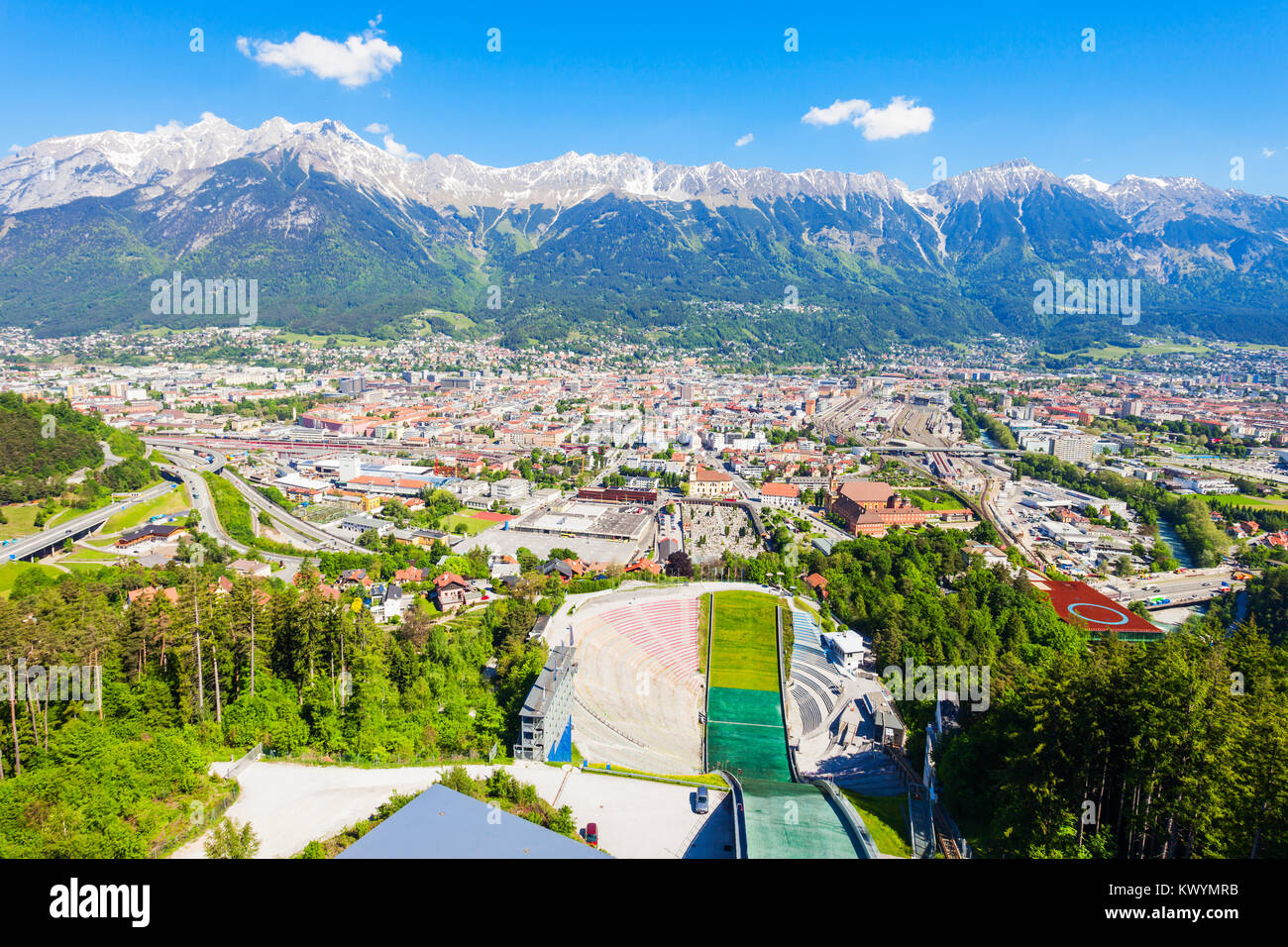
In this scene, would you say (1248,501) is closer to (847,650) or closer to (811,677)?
(847,650)

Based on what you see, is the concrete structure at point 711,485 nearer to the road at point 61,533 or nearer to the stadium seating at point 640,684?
the stadium seating at point 640,684

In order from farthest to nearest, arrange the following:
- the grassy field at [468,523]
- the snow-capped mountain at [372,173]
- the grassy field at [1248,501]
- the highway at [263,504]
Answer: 1. the snow-capped mountain at [372,173]
2. the grassy field at [1248,501]
3. the grassy field at [468,523]
4. the highway at [263,504]

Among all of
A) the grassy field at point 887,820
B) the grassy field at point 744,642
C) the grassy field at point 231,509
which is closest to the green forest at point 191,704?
the grassy field at point 744,642

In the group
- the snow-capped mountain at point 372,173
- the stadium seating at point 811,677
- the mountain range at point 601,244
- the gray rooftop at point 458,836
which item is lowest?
the stadium seating at point 811,677

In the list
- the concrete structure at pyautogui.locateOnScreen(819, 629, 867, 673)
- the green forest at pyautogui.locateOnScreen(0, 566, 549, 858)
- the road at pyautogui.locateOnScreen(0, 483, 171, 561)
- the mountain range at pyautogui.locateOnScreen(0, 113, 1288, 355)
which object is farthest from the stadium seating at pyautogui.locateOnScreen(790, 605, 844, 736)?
the mountain range at pyautogui.locateOnScreen(0, 113, 1288, 355)
